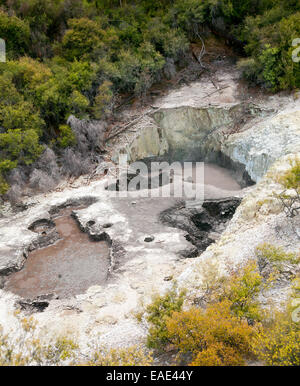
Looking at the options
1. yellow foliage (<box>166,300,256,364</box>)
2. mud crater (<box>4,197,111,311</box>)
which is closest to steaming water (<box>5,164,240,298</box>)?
mud crater (<box>4,197,111,311</box>)

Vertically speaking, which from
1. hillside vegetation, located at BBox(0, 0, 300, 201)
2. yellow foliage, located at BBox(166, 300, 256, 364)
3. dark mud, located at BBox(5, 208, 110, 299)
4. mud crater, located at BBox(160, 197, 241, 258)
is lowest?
dark mud, located at BBox(5, 208, 110, 299)

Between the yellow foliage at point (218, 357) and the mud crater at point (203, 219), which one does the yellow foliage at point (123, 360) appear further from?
the mud crater at point (203, 219)

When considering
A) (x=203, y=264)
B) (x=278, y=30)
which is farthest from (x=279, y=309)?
(x=278, y=30)

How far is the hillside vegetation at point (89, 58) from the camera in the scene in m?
25.0

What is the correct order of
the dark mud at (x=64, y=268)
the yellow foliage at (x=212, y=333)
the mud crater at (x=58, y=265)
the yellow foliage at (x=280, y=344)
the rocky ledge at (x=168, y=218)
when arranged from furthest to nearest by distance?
the dark mud at (x=64, y=268), the mud crater at (x=58, y=265), the rocky ledge at (x=168, y=218), the yellow foliage at (x=212, y=333), the yellow foliage at (x=280, y=344)

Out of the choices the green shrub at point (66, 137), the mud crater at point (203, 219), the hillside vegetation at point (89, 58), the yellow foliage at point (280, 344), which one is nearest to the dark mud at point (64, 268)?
the mud crater at point (203, 219)

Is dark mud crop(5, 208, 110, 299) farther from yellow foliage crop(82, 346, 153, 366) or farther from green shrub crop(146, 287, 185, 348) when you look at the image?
yellow foliage crop(82, 346, 153, 366)

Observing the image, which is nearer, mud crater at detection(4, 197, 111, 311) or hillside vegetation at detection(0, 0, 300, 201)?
mud crater at detection(4, 197, 111, 311)

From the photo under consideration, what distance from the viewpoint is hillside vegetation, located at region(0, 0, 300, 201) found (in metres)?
25.0

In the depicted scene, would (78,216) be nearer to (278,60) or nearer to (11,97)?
(11,97)

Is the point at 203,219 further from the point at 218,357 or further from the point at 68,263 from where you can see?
the point at 218,357

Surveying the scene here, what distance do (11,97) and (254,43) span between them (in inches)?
885

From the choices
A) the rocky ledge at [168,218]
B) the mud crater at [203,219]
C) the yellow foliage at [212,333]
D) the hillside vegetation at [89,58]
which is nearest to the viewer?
the yellow foliage at [212,333]

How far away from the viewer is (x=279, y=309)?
10.0 m
